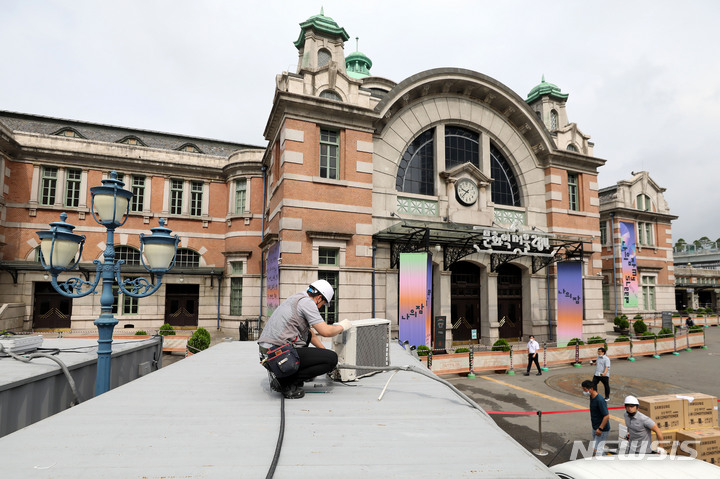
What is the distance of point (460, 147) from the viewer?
2223cm

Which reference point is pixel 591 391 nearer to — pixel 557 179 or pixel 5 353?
pixel 5 353

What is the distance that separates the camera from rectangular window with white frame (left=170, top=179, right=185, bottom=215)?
2582 cm

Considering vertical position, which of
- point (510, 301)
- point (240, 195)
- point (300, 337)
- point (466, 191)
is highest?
point (240, 195)

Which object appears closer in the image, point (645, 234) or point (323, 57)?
point (323, 57)

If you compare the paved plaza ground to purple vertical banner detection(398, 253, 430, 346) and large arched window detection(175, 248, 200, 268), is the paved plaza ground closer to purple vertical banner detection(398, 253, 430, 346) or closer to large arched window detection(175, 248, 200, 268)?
purple vertical banner detection(398, 253, 430, 346)

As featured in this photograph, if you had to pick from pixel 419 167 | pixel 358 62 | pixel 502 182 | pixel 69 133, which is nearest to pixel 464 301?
pixel 502 182

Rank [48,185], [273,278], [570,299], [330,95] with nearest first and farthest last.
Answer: [273,278] < [330,95] < [570,299] < [48,185]

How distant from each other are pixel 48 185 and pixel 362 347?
27026 millimetres

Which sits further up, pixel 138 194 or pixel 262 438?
pixel 138 194

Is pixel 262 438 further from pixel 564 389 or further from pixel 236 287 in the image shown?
pixel 236 287

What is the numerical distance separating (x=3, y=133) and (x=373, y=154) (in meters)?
20.7

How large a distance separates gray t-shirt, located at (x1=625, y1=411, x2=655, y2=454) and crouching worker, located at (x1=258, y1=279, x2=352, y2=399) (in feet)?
18.7

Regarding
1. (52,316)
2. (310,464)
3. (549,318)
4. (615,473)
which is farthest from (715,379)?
(52,316)

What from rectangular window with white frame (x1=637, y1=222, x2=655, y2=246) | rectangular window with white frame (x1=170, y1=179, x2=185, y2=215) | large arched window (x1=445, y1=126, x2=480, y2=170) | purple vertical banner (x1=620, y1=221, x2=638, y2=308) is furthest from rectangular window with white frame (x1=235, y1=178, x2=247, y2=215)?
rectangular window with white frame (x1=637, y1=222, x2=655, y2=246)
